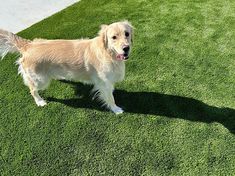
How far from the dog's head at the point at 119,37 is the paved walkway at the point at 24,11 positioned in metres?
2.64

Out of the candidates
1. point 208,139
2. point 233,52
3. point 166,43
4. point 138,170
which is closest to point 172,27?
point 166,43

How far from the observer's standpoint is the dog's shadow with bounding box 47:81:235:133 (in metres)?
4.73

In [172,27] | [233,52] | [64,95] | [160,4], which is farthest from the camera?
[160,4]

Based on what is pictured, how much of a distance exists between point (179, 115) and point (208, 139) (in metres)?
0.50

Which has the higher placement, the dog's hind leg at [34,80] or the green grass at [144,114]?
the dog's hind leg at [34,80]

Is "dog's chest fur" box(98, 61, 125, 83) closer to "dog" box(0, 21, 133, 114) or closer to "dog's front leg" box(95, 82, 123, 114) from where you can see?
"dog" box(0, 21, 133, 114)

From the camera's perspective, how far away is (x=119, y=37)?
4.04 m

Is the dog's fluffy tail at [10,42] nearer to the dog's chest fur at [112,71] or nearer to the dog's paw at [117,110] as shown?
the dog's chest fur at [112,71]

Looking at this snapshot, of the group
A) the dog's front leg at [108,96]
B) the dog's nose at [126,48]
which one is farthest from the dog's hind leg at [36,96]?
the dog's nose at [126,48]

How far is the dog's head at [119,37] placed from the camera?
13.1ft

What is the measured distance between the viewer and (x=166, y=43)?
230 inches

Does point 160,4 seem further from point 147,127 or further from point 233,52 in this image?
point 147,127

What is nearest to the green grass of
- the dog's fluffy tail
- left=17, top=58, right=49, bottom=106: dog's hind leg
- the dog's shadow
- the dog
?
the dog's shadow

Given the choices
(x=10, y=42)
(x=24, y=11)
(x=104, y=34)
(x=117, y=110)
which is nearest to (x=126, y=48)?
(x=104, y=34)
